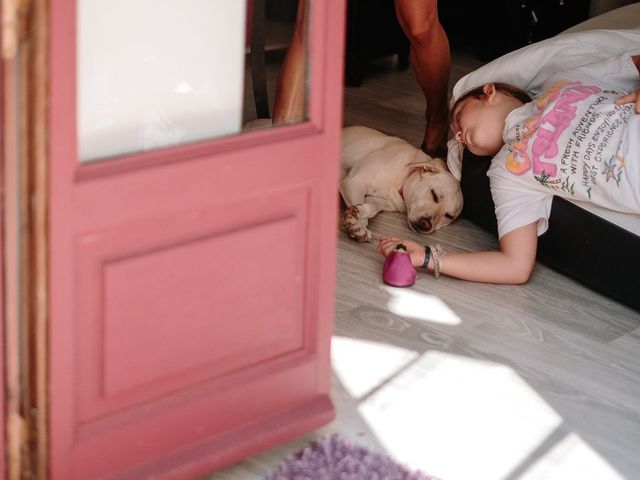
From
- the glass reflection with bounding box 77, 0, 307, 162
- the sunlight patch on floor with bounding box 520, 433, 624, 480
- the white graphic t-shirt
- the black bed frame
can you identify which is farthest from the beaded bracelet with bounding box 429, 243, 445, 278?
the glass reflection with bounding box 77, 0, 307, 162

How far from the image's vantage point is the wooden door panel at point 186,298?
1.52m

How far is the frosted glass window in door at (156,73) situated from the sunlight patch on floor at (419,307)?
85cm

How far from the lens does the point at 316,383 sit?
6.05 feet

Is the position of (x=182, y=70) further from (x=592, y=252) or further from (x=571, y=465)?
(x=592, y=252)

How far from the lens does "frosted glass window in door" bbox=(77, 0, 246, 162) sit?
58.1 inches

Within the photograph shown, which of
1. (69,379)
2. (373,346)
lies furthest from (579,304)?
(69,379)

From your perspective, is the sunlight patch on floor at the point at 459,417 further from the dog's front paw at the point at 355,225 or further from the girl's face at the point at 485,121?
the girl's face at the point at 485,121

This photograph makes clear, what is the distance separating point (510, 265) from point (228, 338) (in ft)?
3.38

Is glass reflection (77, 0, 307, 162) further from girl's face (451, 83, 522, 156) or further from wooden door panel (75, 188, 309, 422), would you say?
girl's face (451, 83, 522, 156)

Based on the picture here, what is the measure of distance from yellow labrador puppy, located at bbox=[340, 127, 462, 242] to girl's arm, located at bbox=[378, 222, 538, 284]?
0.87ft

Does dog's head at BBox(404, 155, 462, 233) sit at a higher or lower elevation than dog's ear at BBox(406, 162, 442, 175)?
lower

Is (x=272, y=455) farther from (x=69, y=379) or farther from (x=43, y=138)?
(x=43, y=138)

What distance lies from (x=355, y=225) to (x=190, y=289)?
119 centimetres

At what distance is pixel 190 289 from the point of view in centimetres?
162
